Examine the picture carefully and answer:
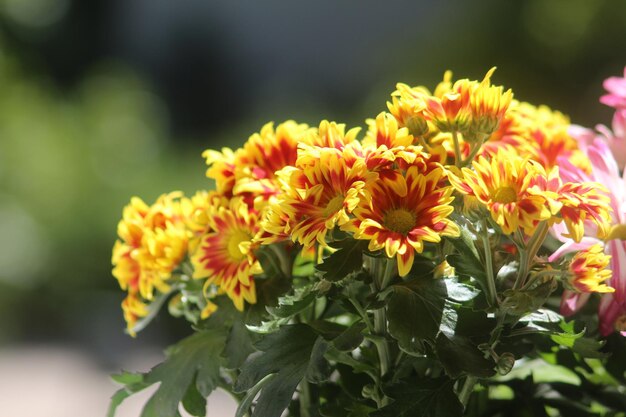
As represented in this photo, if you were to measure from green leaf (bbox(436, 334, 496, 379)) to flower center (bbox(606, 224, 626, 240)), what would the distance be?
0.12 m

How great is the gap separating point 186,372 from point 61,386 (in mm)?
2299

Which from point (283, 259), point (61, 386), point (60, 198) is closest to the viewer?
point (283, 259)

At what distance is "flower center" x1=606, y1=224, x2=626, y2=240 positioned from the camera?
1.67 ft

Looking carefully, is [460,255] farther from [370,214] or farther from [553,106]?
[553,106]

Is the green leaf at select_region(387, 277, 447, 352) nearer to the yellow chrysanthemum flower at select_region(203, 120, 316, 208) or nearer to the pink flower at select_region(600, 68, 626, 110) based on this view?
the yellow chrysanthemum flower at select_region(203, 120, 316, 208)

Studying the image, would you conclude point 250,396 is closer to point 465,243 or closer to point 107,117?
point 465,243

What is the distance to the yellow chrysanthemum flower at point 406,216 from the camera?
41 centimetres

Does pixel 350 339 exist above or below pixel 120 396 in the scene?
above

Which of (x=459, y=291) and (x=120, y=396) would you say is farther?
(x=120, y=396)

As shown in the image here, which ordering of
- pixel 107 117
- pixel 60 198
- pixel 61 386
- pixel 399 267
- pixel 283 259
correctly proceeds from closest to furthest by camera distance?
pixel 399 267, pixel 283 259, pixel 61 386, pixel 60 198, pixel 107 117

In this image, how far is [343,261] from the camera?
434 millimetres

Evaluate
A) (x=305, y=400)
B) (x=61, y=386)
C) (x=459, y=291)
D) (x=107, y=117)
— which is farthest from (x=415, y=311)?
(x=107, y=117)

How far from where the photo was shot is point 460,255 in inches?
17.7

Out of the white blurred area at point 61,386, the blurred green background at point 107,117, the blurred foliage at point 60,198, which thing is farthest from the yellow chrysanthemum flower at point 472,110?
the blurred foliage at point 60,198
